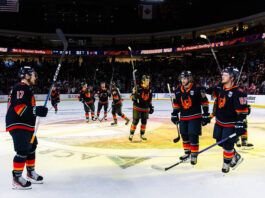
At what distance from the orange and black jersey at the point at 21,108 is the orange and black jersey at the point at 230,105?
3.03 m

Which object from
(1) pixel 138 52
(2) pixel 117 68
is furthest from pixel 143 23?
(2) pixel 117 68

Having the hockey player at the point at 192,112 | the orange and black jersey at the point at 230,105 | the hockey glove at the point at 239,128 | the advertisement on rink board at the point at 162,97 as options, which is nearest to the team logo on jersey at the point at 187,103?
the hockey player at the point at 192,112

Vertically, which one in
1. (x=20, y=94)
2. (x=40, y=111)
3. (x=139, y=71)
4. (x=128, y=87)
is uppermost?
(x=139, y=71)

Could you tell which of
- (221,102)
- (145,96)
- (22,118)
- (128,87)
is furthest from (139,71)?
(22,118)

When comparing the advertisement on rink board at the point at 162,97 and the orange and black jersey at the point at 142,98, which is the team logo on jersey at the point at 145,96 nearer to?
the orange and black jersey at the point at 142,98

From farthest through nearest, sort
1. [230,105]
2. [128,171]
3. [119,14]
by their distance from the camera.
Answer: [119,14] → [128,171] → [230,105]

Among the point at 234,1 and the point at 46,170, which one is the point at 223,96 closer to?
the point at 46,170

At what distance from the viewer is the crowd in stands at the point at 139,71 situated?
24.2 m

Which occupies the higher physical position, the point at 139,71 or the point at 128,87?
the point at 139,71

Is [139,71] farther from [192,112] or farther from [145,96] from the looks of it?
[192,112]

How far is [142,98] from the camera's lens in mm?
6871

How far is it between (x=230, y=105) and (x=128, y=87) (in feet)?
87.1

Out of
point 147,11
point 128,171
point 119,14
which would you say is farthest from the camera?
point 119,14

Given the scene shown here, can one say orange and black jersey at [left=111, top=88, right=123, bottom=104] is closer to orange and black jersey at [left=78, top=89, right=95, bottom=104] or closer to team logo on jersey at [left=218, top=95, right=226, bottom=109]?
orange and black jersey at [left=78, top=89, right=95, bottom=104]
